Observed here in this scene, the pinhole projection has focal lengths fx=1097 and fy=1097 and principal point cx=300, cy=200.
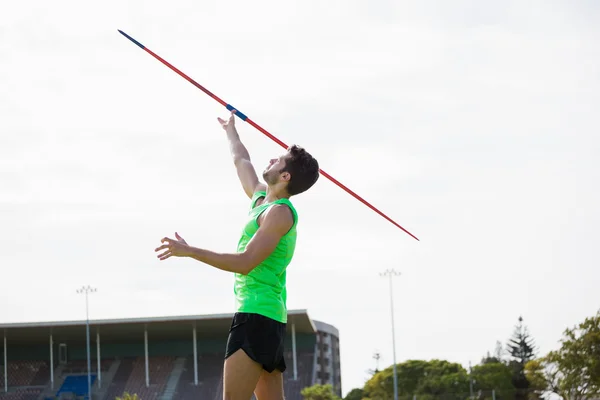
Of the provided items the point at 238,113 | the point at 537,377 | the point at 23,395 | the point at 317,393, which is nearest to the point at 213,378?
the point at 317,393

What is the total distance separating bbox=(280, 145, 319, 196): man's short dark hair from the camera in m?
5.44

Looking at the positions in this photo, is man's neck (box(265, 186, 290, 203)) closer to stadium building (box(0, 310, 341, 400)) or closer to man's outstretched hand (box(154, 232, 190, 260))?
man's outstretched hand (box(154, 232, 190, 260))

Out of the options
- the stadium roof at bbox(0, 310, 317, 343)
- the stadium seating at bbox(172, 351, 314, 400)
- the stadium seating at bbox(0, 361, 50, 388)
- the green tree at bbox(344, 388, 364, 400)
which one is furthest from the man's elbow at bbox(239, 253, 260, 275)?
the green tree at bbox(344, 388, 364, 400)

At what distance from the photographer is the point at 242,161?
6305 mm

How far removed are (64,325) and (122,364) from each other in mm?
4360

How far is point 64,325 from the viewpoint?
48.5 metres

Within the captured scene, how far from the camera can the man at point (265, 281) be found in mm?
5234

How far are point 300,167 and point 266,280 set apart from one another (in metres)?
0.58

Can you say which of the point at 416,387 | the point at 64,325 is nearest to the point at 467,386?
the point at 416,387

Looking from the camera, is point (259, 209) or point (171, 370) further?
point (171, 370)

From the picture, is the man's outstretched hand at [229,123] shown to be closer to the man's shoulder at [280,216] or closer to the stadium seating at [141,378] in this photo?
the man's shoulder at [280,216]

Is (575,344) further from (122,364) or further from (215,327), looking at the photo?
(122,364)

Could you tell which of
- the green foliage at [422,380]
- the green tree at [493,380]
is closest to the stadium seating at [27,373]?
the green foliage at [422,380]

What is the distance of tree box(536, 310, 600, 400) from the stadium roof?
1139cm
